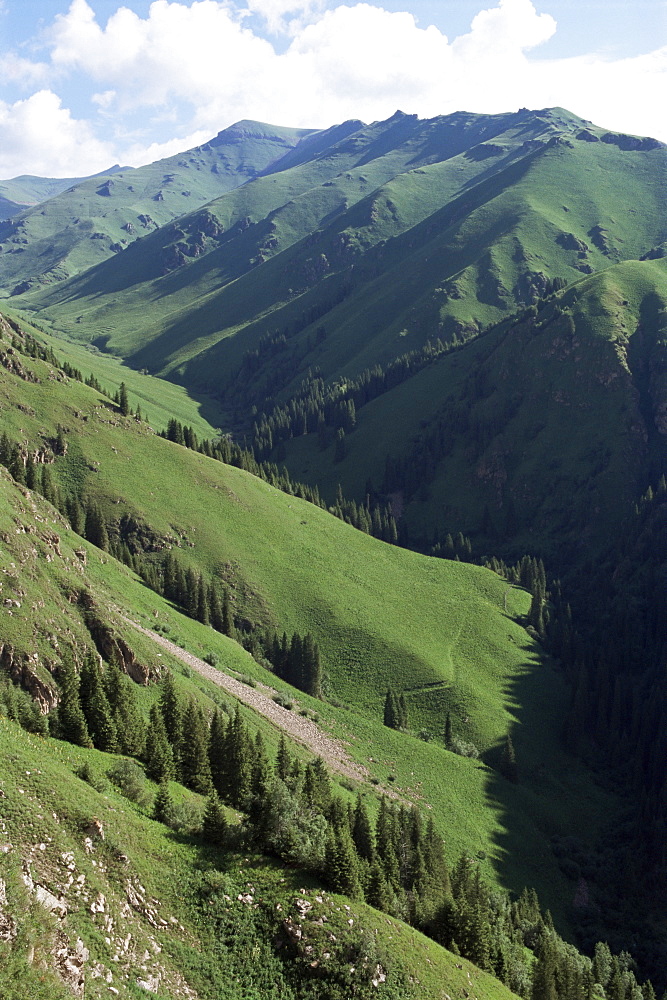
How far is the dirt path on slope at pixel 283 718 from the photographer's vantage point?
101m

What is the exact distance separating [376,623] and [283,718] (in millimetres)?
53277

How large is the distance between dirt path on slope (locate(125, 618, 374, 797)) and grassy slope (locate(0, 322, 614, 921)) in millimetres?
5342

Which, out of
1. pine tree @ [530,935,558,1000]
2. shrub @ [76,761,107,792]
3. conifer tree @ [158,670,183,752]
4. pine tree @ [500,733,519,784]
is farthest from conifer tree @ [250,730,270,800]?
pine tree @ [500,733,519,784]

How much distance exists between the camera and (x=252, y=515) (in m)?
175

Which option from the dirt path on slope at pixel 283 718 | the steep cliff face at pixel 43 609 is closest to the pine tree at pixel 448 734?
the dirt path on slope at pixel 283 718

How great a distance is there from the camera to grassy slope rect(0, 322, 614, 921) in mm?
113438

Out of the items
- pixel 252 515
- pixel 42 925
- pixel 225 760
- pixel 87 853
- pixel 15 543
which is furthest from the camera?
pixel 252 515

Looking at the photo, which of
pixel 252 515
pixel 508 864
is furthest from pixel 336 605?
pixel 508 864

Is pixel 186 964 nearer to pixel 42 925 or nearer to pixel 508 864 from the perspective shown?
pixel 42 925

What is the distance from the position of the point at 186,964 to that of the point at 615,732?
141874 millimetres

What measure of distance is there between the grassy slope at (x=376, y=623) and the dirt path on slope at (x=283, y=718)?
5342mm

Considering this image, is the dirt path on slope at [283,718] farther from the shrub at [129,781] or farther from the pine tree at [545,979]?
the shrub at [129,781]

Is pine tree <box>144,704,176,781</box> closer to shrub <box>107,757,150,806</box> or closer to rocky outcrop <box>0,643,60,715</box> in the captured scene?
shrub <box>107,757,150,806</box>

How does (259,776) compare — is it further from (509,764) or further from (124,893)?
(509,764)
